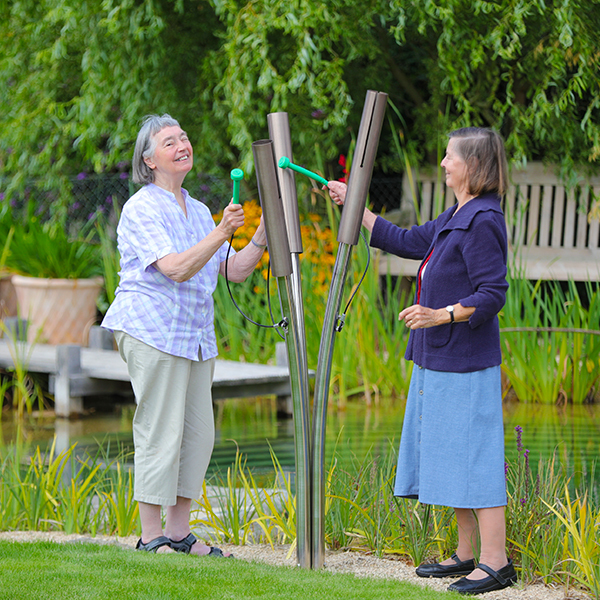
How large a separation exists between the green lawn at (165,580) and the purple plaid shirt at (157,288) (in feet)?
2.24

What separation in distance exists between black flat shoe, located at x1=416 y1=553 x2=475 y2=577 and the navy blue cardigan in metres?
0.64

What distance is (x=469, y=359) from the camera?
8.78ft

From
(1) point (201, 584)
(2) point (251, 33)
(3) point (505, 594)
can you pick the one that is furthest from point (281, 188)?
(2) point (251, 33)

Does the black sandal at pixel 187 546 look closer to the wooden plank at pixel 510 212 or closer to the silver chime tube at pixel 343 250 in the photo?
the silver chime tube at pixel 343 250

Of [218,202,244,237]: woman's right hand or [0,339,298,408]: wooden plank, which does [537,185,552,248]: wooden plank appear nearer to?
[0,339,298,408]: wooden plank

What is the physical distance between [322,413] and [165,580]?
2.24 feet

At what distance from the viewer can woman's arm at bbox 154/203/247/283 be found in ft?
9.01

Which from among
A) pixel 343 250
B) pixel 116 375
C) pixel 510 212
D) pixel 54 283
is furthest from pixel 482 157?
pixel 54 283

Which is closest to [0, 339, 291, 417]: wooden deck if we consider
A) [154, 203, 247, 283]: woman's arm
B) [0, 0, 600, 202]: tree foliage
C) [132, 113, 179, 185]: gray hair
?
[0, 0, 600, 202]: tree foliage

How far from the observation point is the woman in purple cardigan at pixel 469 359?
2.64 metres

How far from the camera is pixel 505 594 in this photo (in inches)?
105

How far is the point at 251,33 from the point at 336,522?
425 cm

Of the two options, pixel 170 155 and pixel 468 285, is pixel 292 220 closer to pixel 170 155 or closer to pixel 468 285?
pixel 170 155

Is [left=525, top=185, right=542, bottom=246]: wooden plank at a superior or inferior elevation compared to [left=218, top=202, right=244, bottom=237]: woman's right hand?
superior
